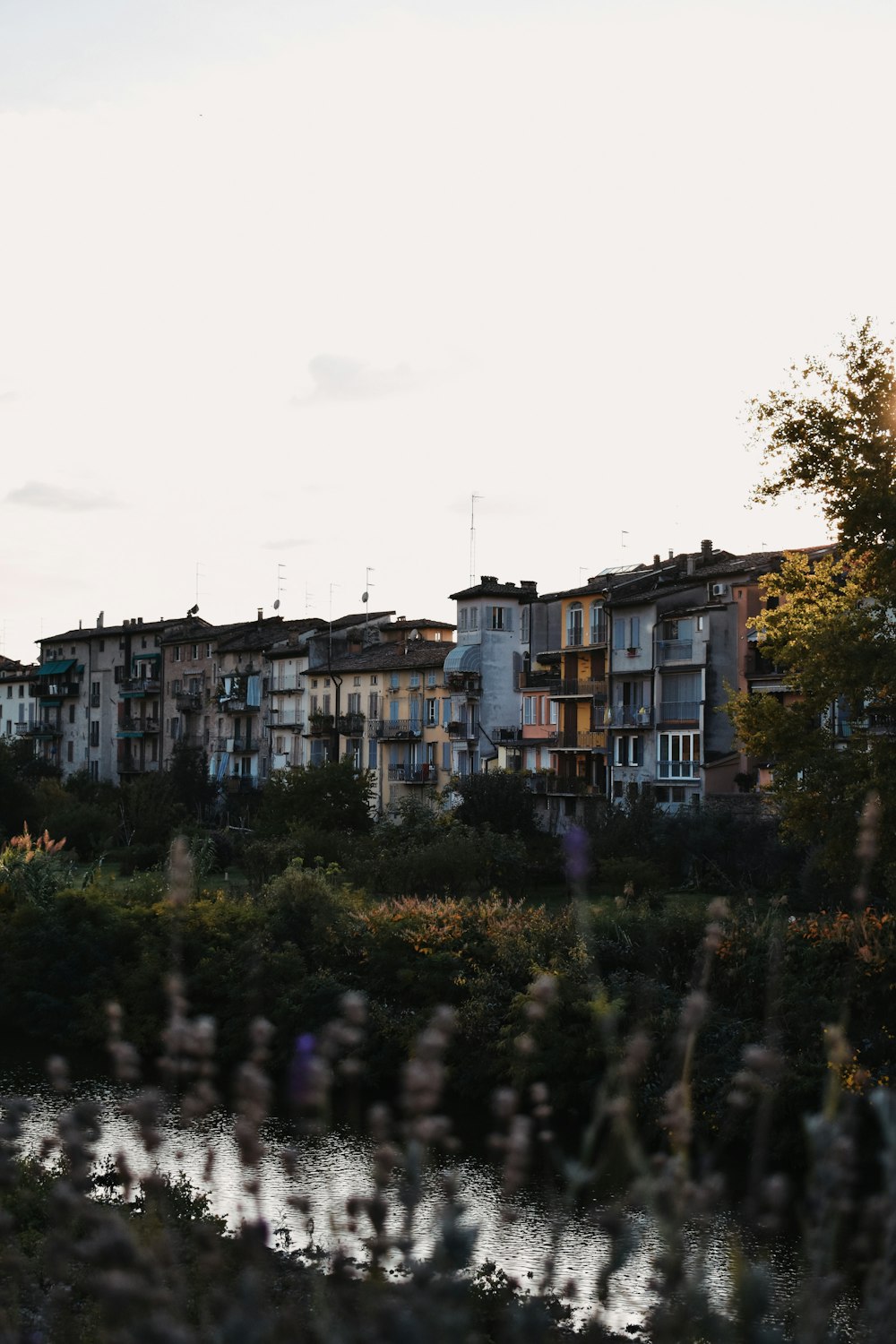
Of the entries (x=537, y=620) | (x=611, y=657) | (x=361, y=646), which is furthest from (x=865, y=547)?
(x=361, y=646)

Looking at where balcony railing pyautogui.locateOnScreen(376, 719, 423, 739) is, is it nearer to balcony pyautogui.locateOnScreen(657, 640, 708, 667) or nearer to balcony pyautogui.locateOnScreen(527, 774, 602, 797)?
balcony pyautogui.locateOnScreen(527, 774, 602, 797)

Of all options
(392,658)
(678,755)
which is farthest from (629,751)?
(392,658)

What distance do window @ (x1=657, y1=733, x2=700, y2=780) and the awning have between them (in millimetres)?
16328

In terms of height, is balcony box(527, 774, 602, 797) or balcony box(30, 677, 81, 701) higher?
balcony box(30, 677, 81, 701)

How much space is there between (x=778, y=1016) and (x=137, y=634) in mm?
86979

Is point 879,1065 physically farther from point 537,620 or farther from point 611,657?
point 537,620

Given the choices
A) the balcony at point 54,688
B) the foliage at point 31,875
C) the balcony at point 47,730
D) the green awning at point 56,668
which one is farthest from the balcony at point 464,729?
the balcony at point 47,730

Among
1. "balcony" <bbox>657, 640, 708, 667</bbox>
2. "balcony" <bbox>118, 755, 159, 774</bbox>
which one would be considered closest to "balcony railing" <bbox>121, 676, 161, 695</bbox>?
"balcony" <bbox>118, 755, 159, 774</bbox>

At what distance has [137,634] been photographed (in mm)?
106375

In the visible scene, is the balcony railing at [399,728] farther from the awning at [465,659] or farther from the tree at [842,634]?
the tree at [842,634]

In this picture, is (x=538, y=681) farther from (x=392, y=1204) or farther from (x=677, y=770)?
(x=392, y=1204)

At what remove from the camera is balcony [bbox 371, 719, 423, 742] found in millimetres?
82938

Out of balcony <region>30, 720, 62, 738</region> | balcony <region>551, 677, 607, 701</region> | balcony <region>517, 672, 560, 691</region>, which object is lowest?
balcony <region>30, 720, 62, 738</region>

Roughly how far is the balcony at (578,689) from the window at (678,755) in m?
5.82
